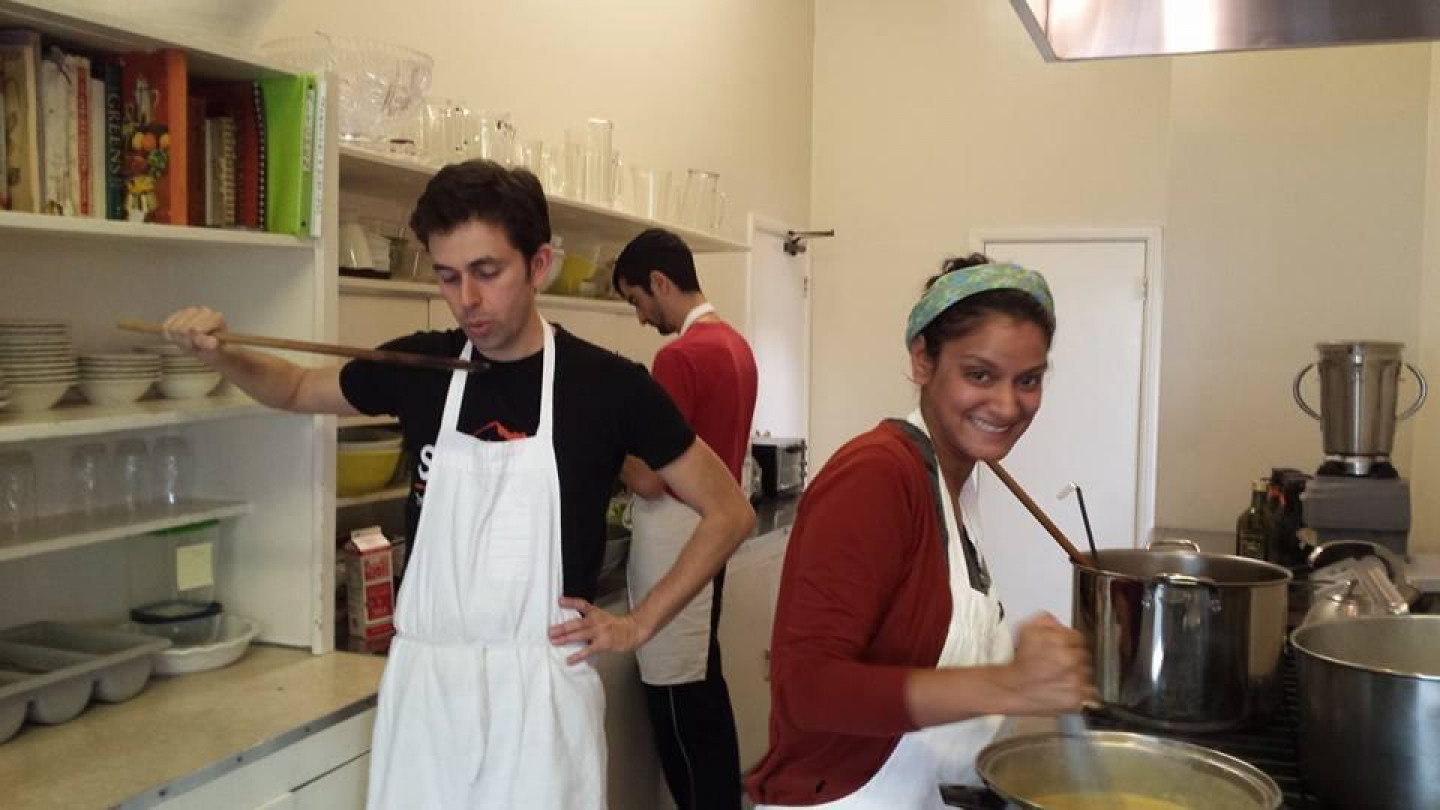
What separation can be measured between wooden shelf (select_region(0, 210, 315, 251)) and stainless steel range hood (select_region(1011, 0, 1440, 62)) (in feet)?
4.70

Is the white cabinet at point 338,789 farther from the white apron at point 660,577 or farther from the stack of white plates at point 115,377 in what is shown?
the white apron at point 660,577

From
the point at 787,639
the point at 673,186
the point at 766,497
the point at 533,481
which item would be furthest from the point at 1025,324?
the point at 766,497

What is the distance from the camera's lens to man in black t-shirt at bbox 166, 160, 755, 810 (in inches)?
67.0

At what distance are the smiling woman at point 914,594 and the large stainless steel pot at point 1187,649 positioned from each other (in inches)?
7.9

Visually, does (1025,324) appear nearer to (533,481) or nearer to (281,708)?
(533,481)

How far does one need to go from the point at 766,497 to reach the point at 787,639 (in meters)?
3.27

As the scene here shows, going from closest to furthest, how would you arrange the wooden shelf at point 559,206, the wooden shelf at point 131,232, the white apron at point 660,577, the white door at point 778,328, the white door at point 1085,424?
the wooden shelf at point 131,232
the wooden shelf at point 559,206
the white apron at point 660,577
the white door at point 778,328
the white door at point 1085,424

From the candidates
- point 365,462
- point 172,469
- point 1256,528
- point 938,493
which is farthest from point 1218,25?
point 172,469

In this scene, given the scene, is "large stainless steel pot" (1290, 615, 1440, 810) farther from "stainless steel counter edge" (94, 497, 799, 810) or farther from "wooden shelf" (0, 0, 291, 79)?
"wooden shelf" (0, 0, 291, 79)

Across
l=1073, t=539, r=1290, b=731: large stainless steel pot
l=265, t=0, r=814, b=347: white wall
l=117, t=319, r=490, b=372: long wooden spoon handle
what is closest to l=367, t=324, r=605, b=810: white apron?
l=117, t=319, r=490, b=372: long wooden spoon handle

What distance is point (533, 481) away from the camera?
1726mm

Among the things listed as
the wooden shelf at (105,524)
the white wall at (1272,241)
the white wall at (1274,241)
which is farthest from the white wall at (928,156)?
the wooden shelf at (105,524)

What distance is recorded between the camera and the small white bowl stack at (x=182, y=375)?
6.49ft

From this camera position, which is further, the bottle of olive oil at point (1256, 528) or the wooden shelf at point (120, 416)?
the bottle of olive oil at point (1256, 528)
